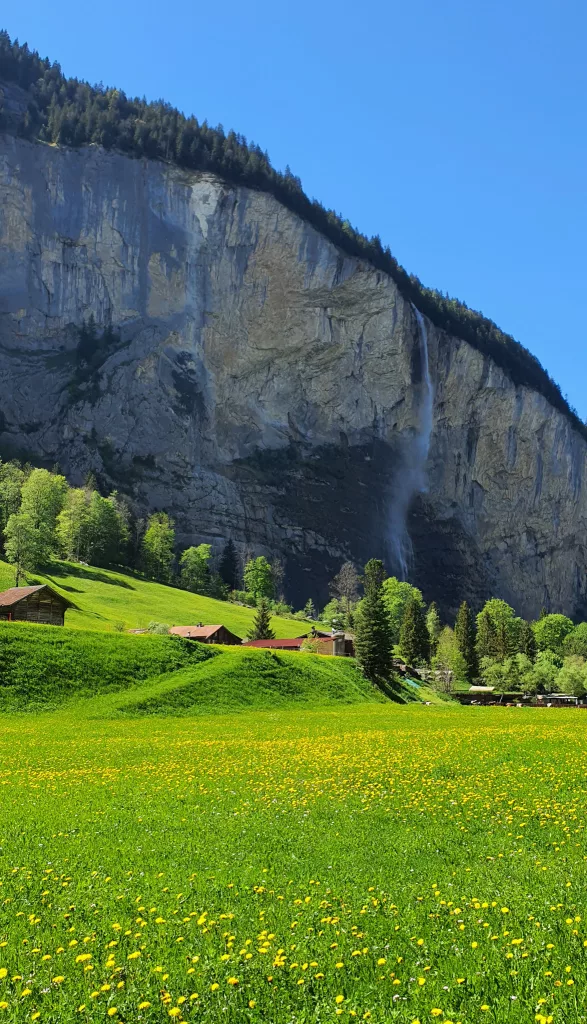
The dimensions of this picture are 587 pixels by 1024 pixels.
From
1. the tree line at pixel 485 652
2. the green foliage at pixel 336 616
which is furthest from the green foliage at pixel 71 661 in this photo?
the green foliage at pixel 336 616

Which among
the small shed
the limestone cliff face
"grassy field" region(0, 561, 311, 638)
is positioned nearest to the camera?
the small shed

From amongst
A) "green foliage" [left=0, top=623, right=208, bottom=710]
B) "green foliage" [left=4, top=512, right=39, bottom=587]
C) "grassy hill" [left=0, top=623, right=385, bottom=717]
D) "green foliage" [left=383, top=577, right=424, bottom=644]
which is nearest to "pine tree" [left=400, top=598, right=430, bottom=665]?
"green foliage" [left=383, top=577, right=424, bottom=644]

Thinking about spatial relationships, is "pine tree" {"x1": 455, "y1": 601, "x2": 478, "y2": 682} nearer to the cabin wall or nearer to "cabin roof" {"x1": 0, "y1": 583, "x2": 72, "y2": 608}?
the cabin wall

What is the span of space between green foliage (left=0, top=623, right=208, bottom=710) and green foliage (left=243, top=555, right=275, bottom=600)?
293 feet

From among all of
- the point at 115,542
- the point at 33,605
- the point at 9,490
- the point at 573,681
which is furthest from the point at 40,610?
the point at 573,681

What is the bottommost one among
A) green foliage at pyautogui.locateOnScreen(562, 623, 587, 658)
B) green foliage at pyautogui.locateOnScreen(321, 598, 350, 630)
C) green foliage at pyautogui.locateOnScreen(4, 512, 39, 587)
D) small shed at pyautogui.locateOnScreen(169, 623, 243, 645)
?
green foliage at pyautogui.locateOnScreen(562, 623, 587, 658)

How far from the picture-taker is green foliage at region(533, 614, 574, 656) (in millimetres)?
139750

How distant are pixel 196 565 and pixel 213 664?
Result: 8635 cm

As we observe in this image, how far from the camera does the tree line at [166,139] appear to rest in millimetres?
170125

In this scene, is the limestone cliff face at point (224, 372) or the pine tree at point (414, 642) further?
the limestone cliff face at point (224, 372)

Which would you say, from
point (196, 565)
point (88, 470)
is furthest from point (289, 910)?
point (88, 470)

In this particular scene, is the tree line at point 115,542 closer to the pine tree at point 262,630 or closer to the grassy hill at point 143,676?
the pine tree at point 262,630

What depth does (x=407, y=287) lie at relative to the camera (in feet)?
608

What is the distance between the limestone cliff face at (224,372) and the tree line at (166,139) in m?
6.63
